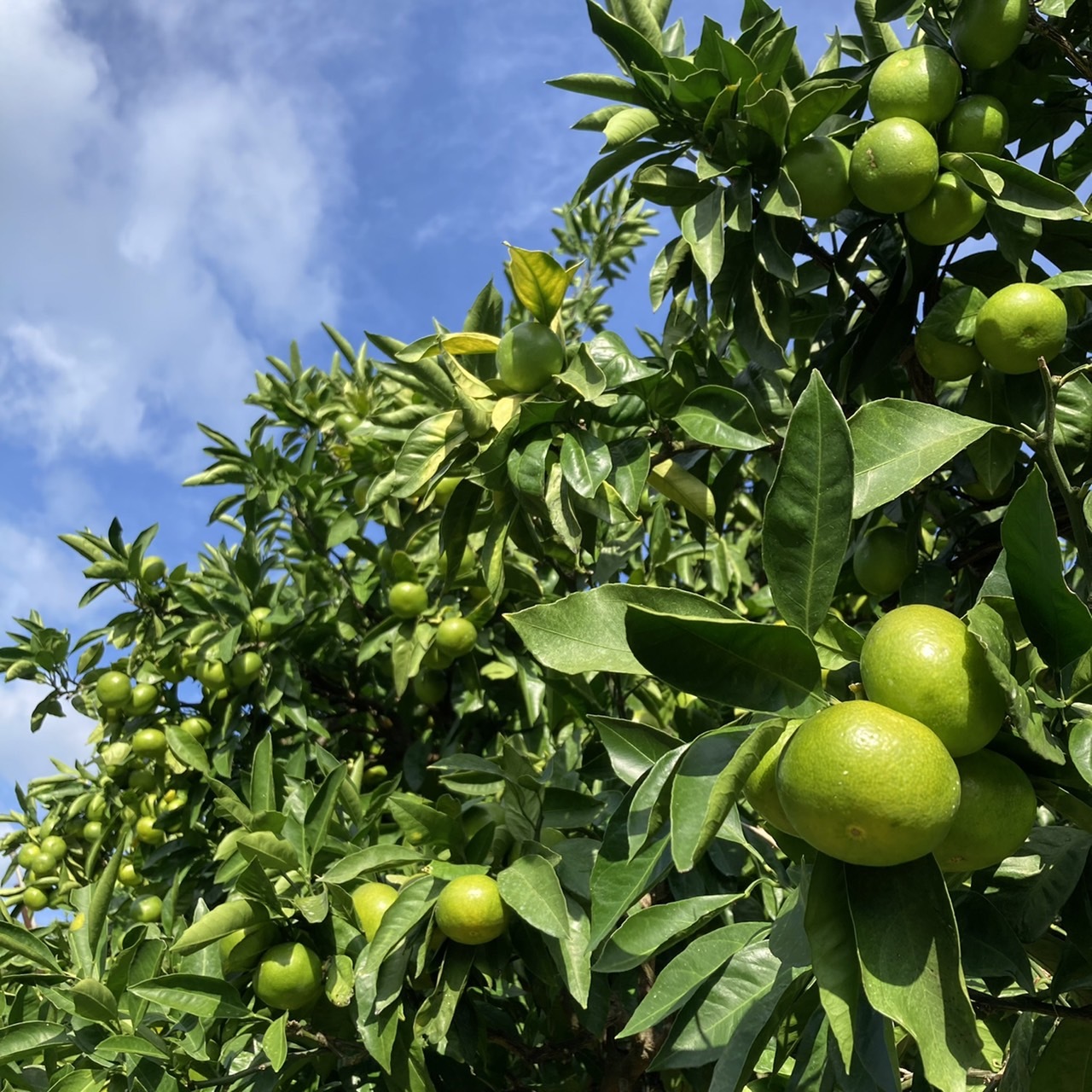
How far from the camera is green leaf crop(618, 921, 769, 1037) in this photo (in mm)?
1259

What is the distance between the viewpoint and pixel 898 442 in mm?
1204

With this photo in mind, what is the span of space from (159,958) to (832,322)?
201 cm

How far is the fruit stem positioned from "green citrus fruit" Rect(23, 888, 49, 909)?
12.7 feet

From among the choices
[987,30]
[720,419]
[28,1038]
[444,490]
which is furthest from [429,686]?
[987,30]

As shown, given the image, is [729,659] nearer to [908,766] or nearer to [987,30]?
[908,766]

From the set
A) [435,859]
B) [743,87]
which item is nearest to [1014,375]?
[743,87]

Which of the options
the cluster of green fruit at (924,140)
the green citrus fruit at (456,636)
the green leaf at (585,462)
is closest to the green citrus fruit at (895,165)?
the cluster of green fruit at (924,140)

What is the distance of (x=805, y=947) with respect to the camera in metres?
1.14

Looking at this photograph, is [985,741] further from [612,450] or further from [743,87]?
[743,87]

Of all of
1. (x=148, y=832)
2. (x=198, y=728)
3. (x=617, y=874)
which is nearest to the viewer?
(x=617, y=874)

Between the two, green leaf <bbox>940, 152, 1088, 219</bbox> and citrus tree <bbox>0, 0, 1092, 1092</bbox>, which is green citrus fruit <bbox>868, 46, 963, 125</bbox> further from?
green leaf <bbox>940, 152, 1088, 219</bbox>

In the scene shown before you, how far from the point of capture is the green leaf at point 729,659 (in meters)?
0.95

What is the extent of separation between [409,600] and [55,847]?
1.95 meters

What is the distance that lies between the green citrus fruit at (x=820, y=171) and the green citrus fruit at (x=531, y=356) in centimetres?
52
